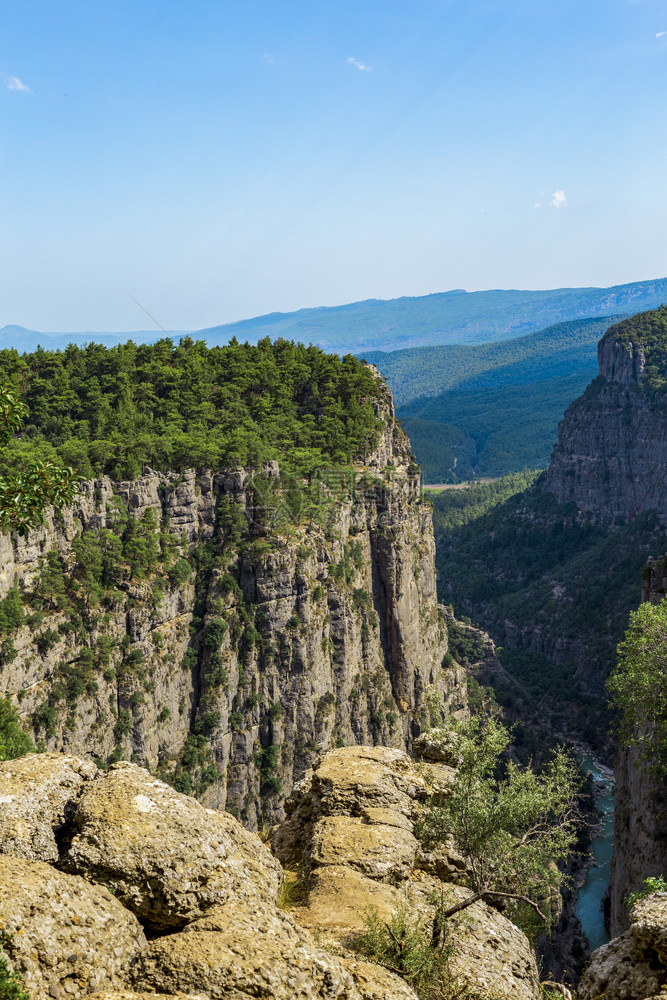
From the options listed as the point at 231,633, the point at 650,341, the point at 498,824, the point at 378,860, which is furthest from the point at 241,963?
the point at 650,341

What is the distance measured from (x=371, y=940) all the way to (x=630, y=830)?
27.9 meters

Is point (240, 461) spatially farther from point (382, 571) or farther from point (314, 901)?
point (314, 901)

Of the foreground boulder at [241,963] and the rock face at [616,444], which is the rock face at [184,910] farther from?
the rock face at [616,444]

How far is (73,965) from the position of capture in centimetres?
917

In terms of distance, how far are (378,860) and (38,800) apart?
298 inches

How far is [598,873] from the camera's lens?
249 ft

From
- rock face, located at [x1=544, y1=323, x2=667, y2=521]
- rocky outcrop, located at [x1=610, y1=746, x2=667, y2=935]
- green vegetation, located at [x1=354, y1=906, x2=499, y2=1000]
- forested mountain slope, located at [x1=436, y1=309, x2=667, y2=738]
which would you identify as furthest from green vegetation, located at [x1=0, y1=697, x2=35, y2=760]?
rock face, located at [x1=544, y1=323, x2=667, y2=521]

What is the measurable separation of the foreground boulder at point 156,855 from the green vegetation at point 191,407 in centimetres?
4361

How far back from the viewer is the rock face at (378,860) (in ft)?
44.0

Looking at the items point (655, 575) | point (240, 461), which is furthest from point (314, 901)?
point (240, 461)

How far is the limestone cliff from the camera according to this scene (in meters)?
51.9

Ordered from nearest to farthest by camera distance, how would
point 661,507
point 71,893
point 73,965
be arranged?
point 73,965, point 71,893, point 661,507

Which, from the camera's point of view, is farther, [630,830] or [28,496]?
[630,830]

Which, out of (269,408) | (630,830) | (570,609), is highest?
(269,408)
